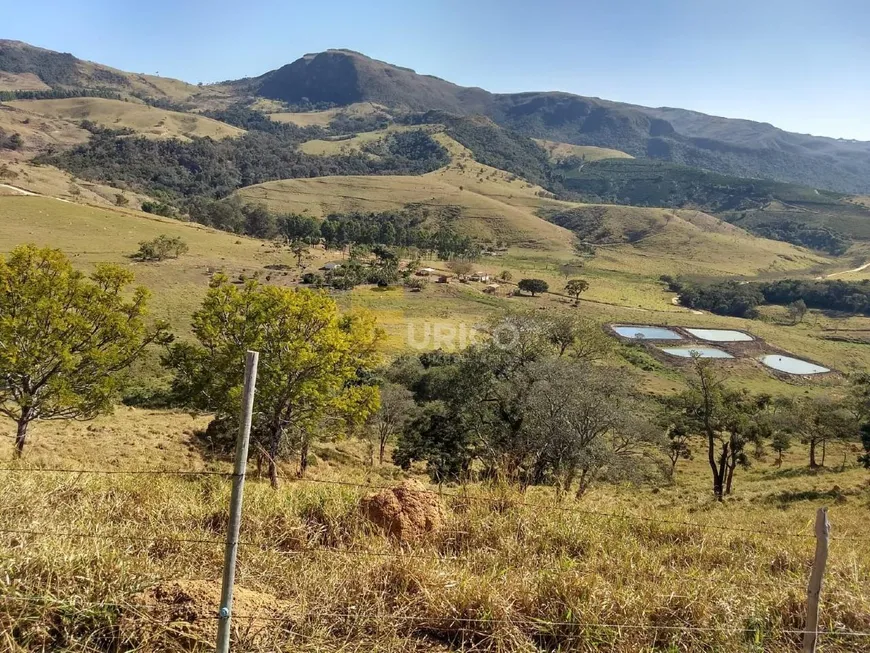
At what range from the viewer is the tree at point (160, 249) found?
200 feet

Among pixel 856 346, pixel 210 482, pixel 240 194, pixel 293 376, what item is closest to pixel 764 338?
pixel 856 346

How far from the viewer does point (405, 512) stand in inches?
210

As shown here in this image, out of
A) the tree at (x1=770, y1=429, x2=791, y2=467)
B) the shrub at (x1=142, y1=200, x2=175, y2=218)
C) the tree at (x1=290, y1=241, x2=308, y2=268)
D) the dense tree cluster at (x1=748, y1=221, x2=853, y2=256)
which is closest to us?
the tree at (x1=770, y1=429, x2=791, y2=467)

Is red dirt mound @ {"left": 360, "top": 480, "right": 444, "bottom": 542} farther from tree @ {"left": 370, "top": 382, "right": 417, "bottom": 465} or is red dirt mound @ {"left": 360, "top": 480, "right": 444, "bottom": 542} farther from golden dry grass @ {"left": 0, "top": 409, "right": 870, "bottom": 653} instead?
tree @ {"left": 370, "top": 382, "right": 417, "bottom": 465}

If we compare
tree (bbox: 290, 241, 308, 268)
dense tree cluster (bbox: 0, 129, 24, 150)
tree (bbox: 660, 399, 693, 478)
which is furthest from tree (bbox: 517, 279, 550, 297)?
dense tree cluster (bbox: 0, 129, 24, 150)

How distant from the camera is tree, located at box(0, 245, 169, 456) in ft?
42.0

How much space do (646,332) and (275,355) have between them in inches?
2518

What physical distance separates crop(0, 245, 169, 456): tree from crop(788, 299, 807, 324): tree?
337ft

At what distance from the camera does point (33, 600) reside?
133 inches

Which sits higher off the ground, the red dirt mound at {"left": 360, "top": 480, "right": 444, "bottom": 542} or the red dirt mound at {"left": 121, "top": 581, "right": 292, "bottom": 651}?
the red dirt mound at {"left": 121, "top": 581, "right": 292, "bottom": 651}

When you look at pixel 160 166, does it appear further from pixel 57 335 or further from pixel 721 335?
pixel 57 335

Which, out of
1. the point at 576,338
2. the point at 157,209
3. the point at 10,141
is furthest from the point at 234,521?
the point at 10,141

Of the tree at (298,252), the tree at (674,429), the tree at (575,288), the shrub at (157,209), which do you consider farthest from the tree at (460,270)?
the shrub at (157,209)

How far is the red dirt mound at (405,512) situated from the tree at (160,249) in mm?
64967
